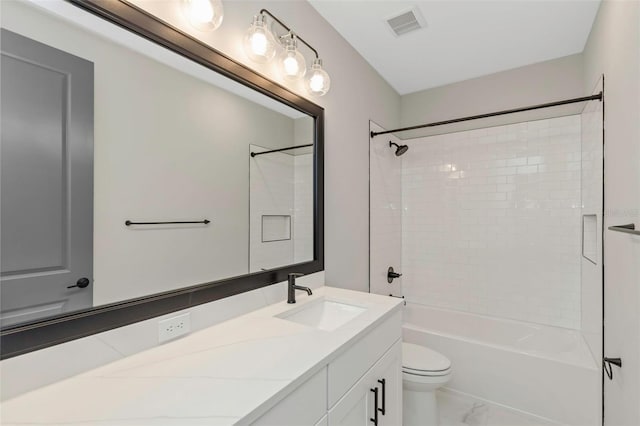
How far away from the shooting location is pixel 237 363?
34.8 inches

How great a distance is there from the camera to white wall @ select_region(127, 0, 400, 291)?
172 centimetres

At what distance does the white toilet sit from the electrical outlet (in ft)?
4.43

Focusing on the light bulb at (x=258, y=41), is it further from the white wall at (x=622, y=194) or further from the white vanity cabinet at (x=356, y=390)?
the white wall at (x=622, y=194)

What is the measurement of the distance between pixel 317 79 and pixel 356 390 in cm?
156

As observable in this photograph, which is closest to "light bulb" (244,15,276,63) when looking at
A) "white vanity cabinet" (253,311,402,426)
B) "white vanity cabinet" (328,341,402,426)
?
"white vanity cabinet" (253,311,402,426)

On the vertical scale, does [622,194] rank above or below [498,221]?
above

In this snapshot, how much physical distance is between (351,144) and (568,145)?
5.87 ft

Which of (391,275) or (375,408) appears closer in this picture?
(375,408)

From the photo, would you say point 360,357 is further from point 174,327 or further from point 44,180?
point 44,180

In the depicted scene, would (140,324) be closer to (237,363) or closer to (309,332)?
(237,363)

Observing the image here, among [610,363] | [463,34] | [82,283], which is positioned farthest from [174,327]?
[463,34]

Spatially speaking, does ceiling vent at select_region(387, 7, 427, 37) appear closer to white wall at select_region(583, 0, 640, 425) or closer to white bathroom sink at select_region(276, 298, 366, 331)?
white wall at select_region(583, 0, 640, 425)

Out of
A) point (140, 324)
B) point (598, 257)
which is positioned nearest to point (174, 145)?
point (140, 324)

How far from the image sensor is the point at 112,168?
0.92m
